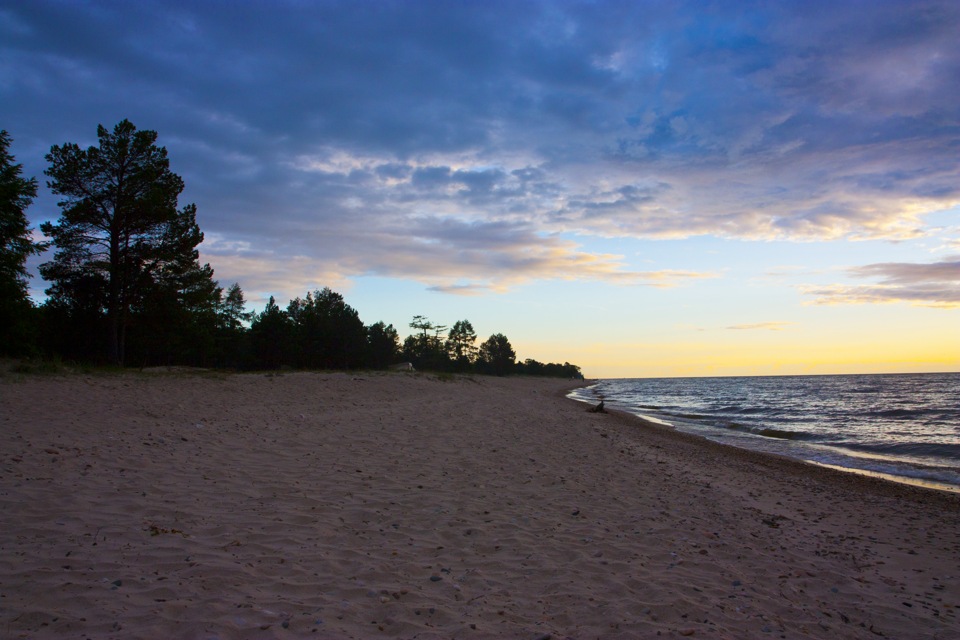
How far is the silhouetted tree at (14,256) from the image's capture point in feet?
70.7

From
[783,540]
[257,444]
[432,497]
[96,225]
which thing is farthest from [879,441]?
[96,225]

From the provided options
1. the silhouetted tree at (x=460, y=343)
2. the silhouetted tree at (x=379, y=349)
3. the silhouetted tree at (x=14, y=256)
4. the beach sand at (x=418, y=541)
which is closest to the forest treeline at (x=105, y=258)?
the silhouetted tree at (x=14, y=256)

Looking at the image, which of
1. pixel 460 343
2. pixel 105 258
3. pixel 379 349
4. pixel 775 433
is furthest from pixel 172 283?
pixel 460 343

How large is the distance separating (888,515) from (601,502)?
542 centimetres

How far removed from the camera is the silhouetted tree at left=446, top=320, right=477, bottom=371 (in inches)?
3895

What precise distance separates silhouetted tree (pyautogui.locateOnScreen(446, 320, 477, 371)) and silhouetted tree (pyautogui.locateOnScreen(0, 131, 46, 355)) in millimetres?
76898

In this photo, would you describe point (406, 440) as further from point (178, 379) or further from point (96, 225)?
point (96, 225)

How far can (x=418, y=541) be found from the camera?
5930 mm

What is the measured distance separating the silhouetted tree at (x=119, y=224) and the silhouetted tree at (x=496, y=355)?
90.0 meters

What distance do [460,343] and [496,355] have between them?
16.5 metres

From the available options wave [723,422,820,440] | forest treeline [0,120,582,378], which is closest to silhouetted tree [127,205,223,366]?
forest treeline [0,120,582,378]

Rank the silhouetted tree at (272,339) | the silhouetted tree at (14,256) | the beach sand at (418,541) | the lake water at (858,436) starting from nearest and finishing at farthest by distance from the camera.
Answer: the beach sand at (418,541), the lake water at (858,436), the silhouetted tree at (14,256), the silhouetted tree at (272,339)

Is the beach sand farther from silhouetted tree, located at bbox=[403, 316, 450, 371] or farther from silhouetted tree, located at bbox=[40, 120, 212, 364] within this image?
silhouetted tree, located at bbox=[403, 316, 450, 371]

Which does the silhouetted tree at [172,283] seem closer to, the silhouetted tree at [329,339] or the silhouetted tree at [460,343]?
the silhouetted tree at [329,339]
